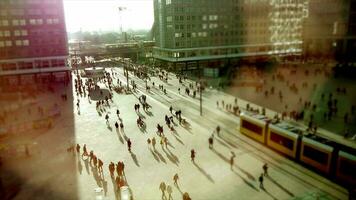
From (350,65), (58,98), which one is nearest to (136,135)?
(58,98)

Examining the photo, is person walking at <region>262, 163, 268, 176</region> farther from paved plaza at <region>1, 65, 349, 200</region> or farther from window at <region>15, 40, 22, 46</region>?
window at <region>15, 40, 22, 46</region>

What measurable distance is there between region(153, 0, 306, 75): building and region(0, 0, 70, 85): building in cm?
2715

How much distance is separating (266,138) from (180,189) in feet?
35.4

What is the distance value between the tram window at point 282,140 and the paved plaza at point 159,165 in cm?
115

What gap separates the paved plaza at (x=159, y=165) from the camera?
20.6 m

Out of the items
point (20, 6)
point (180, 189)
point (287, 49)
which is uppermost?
point (20, 6)

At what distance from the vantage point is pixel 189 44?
79.5 meters

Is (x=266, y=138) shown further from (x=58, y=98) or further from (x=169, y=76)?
(x=169, y=76)

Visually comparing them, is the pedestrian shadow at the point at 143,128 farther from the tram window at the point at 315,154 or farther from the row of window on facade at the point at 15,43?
the row of window on facade at the point at 15,43

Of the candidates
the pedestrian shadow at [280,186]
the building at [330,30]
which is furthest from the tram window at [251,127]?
the building at [330,30]

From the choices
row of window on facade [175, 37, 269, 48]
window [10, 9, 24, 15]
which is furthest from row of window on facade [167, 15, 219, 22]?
window [10, 9, 24, 15]

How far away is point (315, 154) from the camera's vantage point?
23.0m

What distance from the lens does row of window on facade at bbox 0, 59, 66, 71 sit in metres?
61.7

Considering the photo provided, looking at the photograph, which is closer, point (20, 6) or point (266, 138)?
point (266, 138)
